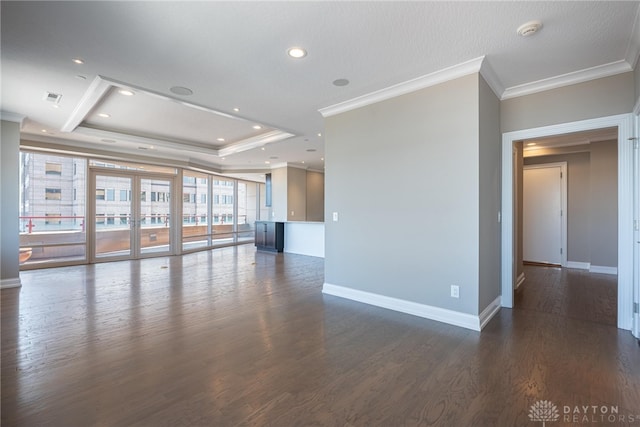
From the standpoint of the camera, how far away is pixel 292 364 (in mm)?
2404

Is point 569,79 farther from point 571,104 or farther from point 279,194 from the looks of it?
point 279,194

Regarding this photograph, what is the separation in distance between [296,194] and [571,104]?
297 inches

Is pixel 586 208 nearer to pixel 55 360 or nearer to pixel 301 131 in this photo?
pixel 301 131

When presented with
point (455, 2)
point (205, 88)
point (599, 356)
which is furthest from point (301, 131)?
point (599, 356)

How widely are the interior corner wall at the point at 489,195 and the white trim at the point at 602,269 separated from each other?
3678 mm

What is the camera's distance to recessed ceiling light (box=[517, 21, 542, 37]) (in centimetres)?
239

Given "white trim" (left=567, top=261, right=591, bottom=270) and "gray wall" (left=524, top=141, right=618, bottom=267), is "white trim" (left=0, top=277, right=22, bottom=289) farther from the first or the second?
"white trim" (left=567, top=261, right=591, bottom=270)

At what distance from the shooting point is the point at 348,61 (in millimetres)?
3031

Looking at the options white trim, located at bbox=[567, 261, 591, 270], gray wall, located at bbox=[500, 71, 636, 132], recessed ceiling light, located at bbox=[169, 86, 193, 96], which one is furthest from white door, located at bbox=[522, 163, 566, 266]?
recessed ceiling light, located at bbox=[169, 86, 193, 96]

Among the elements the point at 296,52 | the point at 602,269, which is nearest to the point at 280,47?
the point at 296,52

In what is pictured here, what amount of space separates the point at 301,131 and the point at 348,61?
2.78 metres

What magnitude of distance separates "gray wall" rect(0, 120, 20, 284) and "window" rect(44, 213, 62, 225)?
5.95 feet

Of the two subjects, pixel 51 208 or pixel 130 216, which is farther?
pixel 130 216

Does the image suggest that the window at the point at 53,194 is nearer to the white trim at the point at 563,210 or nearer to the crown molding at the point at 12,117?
the crown molding at the point at 12,117
